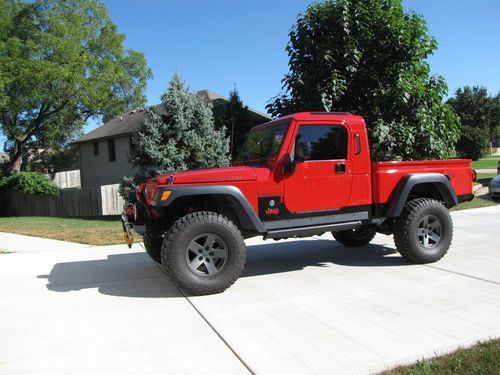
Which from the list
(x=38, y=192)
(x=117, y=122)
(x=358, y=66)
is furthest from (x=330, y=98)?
(x=117, y=122)

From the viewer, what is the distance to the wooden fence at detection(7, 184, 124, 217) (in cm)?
1875

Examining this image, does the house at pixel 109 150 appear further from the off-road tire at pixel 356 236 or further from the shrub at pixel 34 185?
the off-road tire at pixel 356 236

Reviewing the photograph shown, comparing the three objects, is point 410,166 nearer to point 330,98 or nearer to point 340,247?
point 340,247

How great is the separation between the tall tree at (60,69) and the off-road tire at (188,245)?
64.4 ft

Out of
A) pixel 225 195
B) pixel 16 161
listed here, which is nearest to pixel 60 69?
pixel 16 161

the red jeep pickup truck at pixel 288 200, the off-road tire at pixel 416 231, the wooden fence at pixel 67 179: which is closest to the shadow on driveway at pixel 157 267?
the off-road tire at pixel 416 231

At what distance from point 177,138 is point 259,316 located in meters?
10.0

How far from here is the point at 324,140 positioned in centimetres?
582

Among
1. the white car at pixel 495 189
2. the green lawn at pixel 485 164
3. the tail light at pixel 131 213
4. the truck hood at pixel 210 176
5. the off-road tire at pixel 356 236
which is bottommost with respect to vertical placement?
the off-road tire at pixel 356 236

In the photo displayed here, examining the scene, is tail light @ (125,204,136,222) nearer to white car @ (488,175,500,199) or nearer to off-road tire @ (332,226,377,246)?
off-road tire @ (332,226,377,246)

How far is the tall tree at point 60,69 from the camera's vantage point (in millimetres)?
22422

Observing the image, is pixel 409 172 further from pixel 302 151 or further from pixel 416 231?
pixel 302 151

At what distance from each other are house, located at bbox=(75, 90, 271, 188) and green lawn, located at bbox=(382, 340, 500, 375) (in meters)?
22.6

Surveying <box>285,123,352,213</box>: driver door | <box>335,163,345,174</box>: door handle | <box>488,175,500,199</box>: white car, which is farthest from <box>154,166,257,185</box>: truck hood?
<box>488,175,500,199</box>: white car
